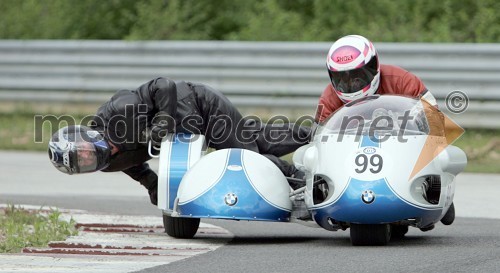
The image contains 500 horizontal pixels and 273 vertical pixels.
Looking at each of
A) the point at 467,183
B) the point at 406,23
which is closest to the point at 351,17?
the point at 406,23

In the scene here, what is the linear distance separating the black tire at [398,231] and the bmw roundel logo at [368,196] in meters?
1.08

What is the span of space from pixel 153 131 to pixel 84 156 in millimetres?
600

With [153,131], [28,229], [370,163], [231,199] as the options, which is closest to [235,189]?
[231,199]

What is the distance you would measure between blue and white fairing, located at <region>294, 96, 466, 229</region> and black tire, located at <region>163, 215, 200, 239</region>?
1.08 meters

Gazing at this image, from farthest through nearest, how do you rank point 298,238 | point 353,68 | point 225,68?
point 225,68 → point 298,238 → point 353,68

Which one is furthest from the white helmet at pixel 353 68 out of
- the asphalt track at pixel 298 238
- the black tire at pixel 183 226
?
the black tire at pixel 183 226

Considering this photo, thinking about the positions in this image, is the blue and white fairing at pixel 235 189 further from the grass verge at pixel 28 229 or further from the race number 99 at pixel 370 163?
the grass verge at pixel 28 229

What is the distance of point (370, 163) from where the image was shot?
806cm

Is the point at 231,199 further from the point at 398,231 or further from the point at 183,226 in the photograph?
the point at 398,231

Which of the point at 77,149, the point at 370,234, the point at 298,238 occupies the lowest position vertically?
the point at 298,238

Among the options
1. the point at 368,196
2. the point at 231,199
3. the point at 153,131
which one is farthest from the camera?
the point at 153,131

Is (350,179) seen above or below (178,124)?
below

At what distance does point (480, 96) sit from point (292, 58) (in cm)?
269

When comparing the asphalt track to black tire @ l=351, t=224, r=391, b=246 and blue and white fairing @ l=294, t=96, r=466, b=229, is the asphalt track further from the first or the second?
blue and white fairing @ l=294, t=96, r=466, b=229
